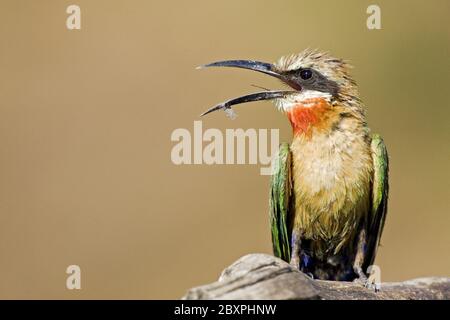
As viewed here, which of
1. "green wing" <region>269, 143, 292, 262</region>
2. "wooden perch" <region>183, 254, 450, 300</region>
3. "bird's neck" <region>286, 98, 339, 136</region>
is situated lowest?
"wooden perch" <region>183, 254, 450, 300</region>

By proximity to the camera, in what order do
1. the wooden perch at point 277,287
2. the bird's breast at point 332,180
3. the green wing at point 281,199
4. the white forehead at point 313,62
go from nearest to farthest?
the wooden perch at point 277,287, the bird's breast at point 332,180, the green wing at point 281,199, the white forehead at point 313,62

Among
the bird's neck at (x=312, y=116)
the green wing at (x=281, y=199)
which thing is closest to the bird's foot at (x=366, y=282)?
the green wing at (x=281, y=199)

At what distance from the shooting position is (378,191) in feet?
22.6

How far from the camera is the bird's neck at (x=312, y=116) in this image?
7.02m

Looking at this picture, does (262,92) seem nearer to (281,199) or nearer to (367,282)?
(281,199)

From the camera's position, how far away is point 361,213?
6.93 m

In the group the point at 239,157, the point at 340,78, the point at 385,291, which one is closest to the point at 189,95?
the point at 239,157

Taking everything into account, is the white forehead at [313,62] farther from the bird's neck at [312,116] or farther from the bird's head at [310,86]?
the bird's neck at [312,116]

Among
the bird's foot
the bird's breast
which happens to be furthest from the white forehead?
the bird's foot

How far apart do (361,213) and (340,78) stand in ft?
3.51

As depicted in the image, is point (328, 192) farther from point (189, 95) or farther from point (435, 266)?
point (189, 95)

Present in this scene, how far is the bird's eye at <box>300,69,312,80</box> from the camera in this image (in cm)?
730

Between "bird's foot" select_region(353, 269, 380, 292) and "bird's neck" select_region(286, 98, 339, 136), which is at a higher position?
"bird's neck" select_region(286, 98, 339, 136)

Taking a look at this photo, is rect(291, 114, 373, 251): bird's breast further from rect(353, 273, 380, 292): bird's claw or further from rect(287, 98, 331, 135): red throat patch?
rect(353, 273, 380, 292): bird's claw
